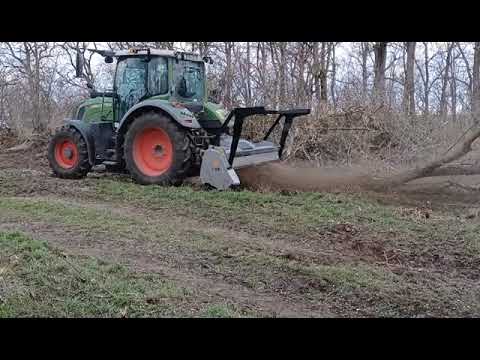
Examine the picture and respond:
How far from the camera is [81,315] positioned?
3568 mm

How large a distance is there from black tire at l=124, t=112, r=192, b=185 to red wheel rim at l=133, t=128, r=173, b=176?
0.07 metres

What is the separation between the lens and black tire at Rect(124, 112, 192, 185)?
8.95 metres

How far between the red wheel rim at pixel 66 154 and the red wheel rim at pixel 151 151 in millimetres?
1615

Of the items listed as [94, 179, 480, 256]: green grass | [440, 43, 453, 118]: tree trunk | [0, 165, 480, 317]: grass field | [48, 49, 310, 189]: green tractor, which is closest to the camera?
[0, 165, 480, 317]: grass field

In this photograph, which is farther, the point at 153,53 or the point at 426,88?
the point at 426,88

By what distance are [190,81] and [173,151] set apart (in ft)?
5.54

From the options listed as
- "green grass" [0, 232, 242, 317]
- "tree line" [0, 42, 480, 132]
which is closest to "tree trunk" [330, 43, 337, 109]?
"tree line" [0, 42, 480, 132]

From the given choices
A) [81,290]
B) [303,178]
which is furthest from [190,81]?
A: [81,290]

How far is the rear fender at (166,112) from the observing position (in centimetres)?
896

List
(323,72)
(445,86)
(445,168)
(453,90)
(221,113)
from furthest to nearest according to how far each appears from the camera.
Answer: (445,86) < (453,90) < (323,72) < (221,113) < (445,168)

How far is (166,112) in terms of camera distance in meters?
9.19

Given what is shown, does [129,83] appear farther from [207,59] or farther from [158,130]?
[207,59]

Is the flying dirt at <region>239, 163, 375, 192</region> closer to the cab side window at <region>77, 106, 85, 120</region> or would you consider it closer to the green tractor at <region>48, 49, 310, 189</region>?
the green tractor at <region>48, 49, 310, 189</region>

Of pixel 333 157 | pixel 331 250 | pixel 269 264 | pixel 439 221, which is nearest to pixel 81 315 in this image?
pixel 269 264
